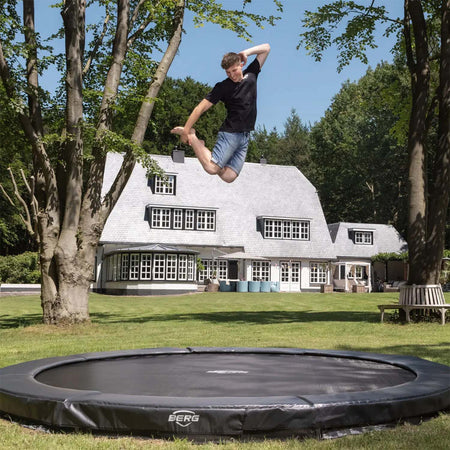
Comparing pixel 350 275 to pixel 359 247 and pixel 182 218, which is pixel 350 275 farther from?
pixel 182 218

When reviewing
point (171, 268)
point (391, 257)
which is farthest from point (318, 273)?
point (171, 268)

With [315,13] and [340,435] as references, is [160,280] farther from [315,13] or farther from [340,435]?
[340,435]

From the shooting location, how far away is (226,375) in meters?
6.39

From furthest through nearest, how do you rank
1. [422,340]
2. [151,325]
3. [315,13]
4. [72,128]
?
[315,13], [151,325], [72,128], [422,340]

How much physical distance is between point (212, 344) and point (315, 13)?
9.67 m

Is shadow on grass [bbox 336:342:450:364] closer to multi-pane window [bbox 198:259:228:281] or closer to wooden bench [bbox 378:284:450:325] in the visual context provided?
wooden bench [bbox 378:284:450:325]

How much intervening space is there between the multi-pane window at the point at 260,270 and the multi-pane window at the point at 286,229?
5.78ft

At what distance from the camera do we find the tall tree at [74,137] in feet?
42.8

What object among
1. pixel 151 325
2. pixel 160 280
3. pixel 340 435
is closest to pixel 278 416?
pixel 340 435

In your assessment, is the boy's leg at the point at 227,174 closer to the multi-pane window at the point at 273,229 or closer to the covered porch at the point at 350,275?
the multi-pane window at the point at 273,229

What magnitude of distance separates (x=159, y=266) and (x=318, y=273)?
35.1 ft

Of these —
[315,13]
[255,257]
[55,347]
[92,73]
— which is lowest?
[55,347]

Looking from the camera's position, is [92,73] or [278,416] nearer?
[278,416]

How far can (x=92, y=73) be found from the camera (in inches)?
623
